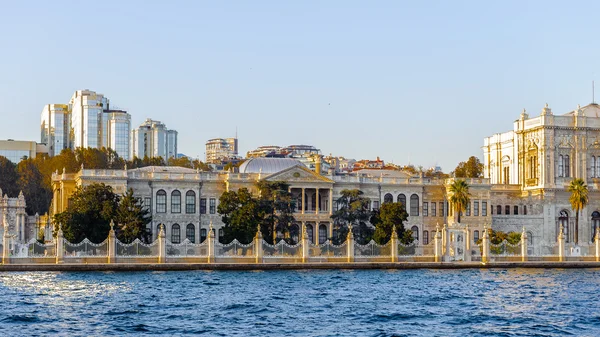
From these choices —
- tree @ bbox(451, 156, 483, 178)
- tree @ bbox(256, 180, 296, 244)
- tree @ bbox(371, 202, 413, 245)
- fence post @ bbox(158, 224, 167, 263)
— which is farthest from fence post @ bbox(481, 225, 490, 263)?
tree @ bbox(451, 156, 483, 178)

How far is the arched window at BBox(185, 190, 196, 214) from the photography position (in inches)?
3401

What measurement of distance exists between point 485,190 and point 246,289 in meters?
43.7

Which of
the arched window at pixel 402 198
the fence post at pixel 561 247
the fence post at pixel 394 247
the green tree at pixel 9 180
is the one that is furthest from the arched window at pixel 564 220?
the green tree at pixel 9 180

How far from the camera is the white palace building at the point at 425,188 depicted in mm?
86000

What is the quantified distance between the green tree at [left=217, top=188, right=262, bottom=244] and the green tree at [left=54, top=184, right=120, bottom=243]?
722 cm

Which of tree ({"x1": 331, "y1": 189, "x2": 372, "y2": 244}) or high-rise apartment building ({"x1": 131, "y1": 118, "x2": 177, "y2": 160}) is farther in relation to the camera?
high-rise apartment building ({"x1": 131, "y1": 118, "x2": 177, "y2": 160})

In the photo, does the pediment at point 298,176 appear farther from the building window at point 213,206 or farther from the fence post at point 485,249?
the fence post at point 485,249

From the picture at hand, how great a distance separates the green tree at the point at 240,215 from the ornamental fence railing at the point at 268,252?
7.40 meters

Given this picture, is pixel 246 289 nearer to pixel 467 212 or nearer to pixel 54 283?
pixel 54 283

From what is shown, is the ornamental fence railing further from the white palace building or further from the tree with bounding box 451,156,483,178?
the tree with bounding box 451,156,483,178

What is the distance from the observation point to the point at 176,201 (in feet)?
283

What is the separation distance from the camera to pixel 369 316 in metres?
41.2

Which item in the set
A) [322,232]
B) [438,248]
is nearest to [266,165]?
[322,232]

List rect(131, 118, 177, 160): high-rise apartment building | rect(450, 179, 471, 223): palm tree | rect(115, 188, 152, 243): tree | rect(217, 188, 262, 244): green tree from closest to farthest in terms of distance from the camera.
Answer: rect(115, 188, 152, 243): tree → rect(217, 188, 262, 244): green tree → rect(450, 179, 471, 223): palm tree → rect(131, 118, 177, 160): high-rise apartment building
